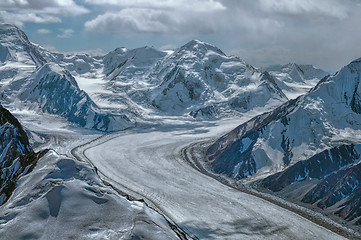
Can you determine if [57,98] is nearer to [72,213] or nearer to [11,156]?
[11,156]

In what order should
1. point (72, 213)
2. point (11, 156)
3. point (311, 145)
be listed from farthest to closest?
1. point (311, 145)
2. point (11, 156)
3. point (72, 213)

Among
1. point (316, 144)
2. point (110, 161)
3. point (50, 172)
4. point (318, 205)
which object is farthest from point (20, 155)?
point (316, 144)

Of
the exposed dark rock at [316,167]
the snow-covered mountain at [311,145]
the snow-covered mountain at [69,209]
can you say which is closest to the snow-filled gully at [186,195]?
the exposed dark rock at [316,167]

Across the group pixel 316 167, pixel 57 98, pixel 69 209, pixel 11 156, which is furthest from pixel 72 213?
pixel 57 98

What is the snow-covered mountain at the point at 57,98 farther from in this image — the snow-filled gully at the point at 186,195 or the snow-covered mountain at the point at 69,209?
the snow-covered mountain at the point at 69,209

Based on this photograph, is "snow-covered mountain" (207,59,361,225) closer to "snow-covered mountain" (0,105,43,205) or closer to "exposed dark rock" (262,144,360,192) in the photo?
"exposed dark rock" (262,144,360,192)

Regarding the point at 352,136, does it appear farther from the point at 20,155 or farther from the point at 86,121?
the point at 86,121
